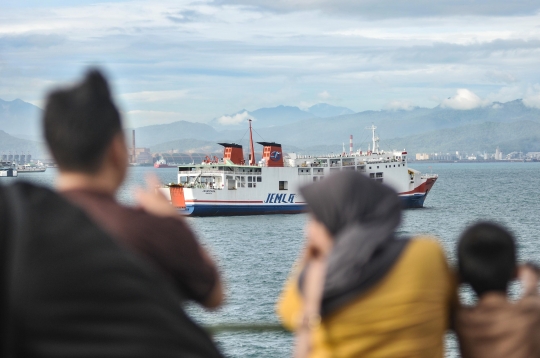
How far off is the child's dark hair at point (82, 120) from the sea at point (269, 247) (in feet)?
5.81

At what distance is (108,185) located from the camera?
1.73 m

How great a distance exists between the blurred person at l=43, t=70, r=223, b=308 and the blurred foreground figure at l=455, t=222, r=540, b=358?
0.96m

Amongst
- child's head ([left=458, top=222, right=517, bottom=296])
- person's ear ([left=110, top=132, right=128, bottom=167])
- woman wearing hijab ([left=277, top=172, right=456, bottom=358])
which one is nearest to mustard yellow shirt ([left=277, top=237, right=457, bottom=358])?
woman wearing hijab ([left=277, top=172, right=456, bottom=358])

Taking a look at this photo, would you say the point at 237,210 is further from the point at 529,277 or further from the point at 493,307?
the point at 493,307

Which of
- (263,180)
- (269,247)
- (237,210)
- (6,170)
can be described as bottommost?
(269,247)

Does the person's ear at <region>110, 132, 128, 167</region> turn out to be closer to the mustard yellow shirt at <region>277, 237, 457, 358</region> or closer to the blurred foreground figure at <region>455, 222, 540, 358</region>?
the mustard yellow shirt at <region>277, 237, 457, 358</region>

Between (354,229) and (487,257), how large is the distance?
2.09 feet

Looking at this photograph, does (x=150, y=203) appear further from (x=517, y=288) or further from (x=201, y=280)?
(x=517, y=288)

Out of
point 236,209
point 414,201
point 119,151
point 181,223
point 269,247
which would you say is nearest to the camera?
point 119,151

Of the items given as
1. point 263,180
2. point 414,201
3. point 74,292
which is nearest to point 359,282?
point 74,292

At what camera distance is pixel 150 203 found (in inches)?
76.9

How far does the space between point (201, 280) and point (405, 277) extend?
0.63m

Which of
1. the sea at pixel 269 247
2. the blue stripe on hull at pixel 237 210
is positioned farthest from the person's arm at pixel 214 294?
the blue stripe on hull at pixel 237 210

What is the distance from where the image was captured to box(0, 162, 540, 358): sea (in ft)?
46.7
